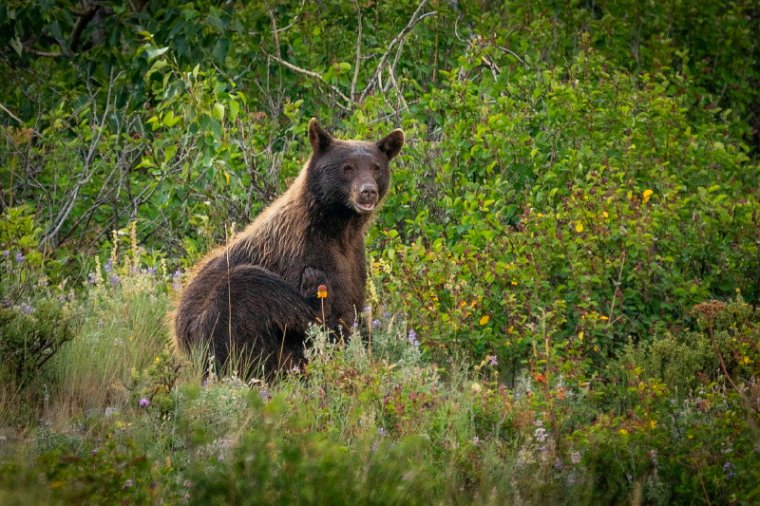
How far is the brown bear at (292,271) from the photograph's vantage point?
751cm

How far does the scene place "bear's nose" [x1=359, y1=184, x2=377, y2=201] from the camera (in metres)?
7.82

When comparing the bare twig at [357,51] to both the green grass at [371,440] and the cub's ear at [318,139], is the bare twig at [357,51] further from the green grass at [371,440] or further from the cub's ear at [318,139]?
the green grass at [371,440]

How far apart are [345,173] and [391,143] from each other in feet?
1.93

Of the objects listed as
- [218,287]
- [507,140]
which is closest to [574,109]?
[507,140]

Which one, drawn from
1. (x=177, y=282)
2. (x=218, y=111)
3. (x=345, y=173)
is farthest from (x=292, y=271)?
(x=218, y=111)

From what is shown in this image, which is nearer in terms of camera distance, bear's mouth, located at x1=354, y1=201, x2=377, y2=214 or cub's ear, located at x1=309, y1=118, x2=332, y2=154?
bear's mouth, located at x1=354, y1=201, x2=377, y2=214

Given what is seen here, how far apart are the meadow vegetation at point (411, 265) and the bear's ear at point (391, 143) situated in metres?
0.67

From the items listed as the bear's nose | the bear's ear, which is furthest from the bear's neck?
the bear's ear

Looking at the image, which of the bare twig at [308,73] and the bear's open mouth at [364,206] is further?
the bare twig at [308,73]

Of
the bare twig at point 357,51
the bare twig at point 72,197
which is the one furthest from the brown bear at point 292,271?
the bare twig at point 357,51

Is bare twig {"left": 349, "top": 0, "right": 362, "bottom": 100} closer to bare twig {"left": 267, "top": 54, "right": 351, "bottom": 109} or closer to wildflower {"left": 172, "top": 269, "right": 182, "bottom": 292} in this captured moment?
bare twig {"left": 267, "top": 54, "right": 351, "bottom": 109}

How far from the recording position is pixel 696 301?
25.6 feet

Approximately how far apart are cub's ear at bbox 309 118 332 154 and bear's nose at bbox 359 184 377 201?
467 millimetres

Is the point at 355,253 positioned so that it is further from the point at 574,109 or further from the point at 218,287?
the point at 574,109
